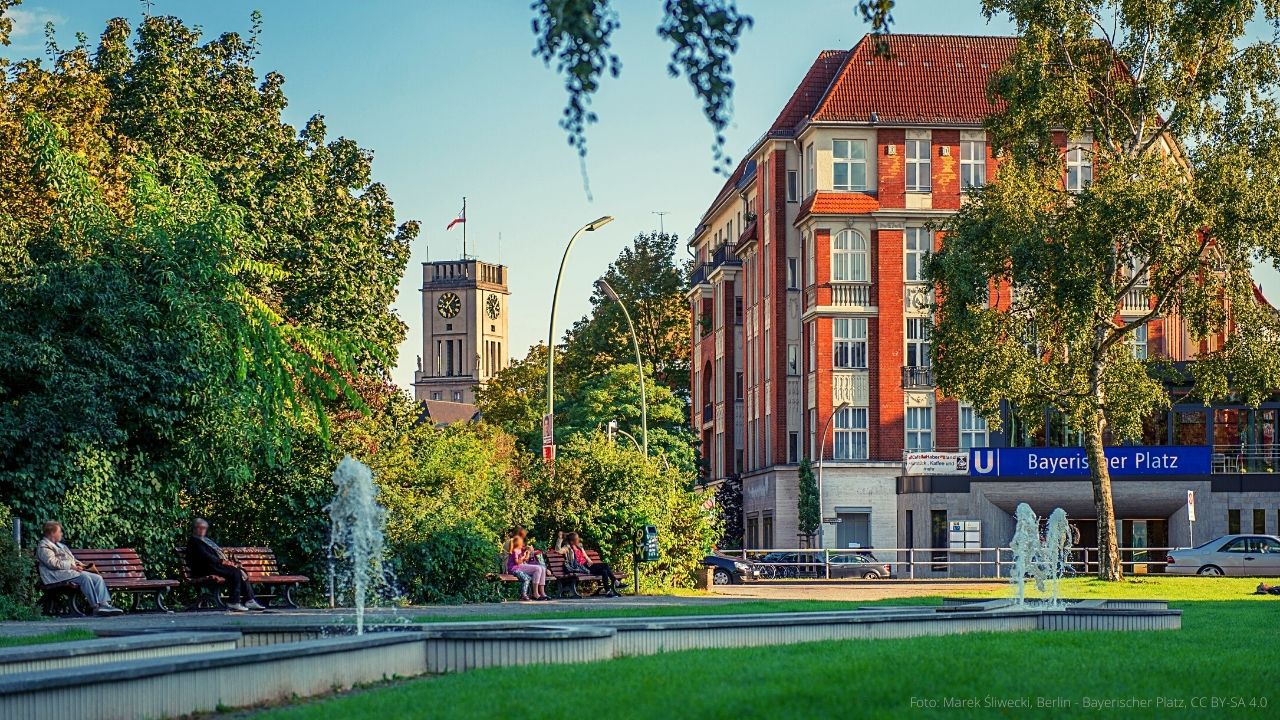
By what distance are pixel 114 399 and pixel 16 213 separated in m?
4.89

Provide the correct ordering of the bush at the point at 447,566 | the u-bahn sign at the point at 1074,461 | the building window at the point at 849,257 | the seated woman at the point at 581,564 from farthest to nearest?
the building window at the point at 849,257 < the u-bahn sign at the point at 1074,461 < the seated woman at the point at 581,564 < the bush at the point at 447,566

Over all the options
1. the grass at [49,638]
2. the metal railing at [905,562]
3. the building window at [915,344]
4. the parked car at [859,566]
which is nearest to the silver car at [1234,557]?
the metal railing at [905,562]

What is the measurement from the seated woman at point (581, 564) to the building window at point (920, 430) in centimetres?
3964

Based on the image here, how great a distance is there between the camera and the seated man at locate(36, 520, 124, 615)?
22.6 meters

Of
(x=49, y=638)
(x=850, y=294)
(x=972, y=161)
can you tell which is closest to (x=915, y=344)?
(x=850, y=294)

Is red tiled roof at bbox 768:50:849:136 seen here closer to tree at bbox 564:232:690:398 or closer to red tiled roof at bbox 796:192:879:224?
red tiled roof at bbox 796:192:879:224

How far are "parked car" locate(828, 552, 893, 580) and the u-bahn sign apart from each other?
8560mm

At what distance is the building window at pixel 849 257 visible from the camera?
70.7 metres

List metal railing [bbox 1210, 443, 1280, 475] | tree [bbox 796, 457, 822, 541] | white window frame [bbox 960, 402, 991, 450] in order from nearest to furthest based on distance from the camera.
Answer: metal railing [bbox 1210, 443, 1280, 475] < tree [bbox 796, 457, 822, 541] < white window frame [bbox 960, 402, 991, 450]

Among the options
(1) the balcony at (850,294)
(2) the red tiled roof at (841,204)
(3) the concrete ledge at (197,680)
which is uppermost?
(2) the red tiled roof at (841,204)

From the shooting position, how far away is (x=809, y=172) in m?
72.4

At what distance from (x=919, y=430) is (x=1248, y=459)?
12309mm

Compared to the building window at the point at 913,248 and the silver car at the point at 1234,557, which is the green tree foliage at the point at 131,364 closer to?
the silver car at the point at 1234,557

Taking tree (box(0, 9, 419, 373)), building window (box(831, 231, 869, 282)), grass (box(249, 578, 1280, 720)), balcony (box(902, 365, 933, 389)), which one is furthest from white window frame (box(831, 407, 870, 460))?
grass (box(249, 578, 1280, 720))
